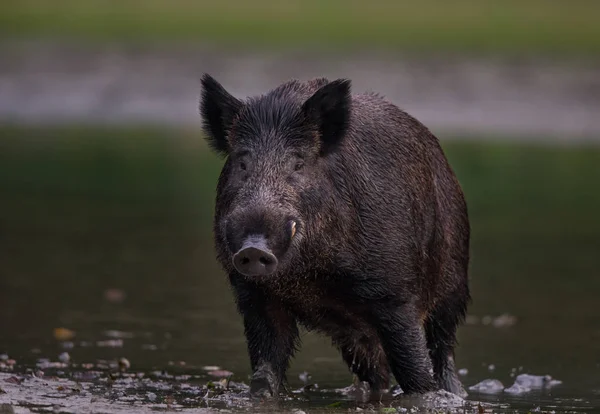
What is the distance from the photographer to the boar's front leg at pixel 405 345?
8422mm

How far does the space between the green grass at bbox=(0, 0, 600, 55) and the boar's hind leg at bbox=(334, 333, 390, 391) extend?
3600 centimetres

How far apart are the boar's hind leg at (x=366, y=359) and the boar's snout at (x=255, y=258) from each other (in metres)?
1.66

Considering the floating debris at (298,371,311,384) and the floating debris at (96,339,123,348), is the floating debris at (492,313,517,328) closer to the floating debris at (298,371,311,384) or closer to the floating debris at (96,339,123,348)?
the floating debris at (298,371,311,384)

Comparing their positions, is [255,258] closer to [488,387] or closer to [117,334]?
[488,387]

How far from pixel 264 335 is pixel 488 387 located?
Answer: 1978 millimetres

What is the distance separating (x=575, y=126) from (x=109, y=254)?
22.5 m

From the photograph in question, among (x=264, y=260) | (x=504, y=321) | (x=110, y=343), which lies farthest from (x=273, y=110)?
(x=504, y=321)

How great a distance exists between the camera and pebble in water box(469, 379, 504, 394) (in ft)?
31.4

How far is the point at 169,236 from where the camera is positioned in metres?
18.1

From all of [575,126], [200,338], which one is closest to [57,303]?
[200,338]

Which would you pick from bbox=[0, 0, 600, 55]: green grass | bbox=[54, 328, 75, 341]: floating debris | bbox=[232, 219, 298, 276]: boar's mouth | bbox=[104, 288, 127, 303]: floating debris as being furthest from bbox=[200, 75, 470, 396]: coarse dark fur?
bbox=[0, 0, 600, 55]: green grass

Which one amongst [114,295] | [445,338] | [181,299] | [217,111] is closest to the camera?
[217,111]

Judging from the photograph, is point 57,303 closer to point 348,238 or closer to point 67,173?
point 348,238

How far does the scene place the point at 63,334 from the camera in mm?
11188
